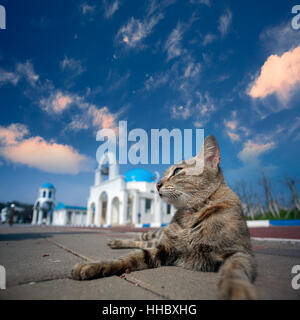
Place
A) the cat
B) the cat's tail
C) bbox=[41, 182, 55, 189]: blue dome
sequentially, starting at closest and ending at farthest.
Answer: the cat's tail, the cat, bbox=[41, 182, 55, 189]: blue dome

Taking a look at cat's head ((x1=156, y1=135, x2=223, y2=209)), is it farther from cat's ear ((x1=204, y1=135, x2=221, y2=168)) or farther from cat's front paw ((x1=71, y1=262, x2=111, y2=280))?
cat's front paw ((x1=71, y1=262, x2=111, y2=280))

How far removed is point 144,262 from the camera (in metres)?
1.79

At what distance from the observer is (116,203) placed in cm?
3800

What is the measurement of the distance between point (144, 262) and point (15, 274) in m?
1.06

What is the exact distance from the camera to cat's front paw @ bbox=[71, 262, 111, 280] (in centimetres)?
133

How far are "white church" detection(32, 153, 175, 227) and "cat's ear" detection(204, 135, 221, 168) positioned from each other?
18544mm

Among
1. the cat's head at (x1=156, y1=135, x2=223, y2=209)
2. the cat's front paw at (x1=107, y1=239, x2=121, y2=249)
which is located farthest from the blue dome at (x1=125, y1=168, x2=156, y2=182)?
the cat's head at (x1=156, y1=135, x2=223, y2=209)

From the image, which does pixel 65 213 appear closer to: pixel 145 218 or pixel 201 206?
pixel 145 218

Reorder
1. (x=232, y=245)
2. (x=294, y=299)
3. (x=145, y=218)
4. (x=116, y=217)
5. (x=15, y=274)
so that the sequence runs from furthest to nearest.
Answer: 1. (x=116, y=217)
2. (x=145, y=218)
3. (x=232, y=245)
4. (x=15, y=274)
5. (x=294, y=299)

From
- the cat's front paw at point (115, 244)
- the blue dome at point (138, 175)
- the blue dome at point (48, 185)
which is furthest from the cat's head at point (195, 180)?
the blue dome at point (48, 185)

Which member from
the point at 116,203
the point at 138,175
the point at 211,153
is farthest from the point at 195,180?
the point at 116,203

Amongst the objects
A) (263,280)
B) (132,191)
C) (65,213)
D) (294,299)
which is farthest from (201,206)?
(65,213)

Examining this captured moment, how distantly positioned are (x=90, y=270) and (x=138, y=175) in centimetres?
3715

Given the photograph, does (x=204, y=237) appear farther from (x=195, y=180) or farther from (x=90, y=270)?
(x=90, y=270)
